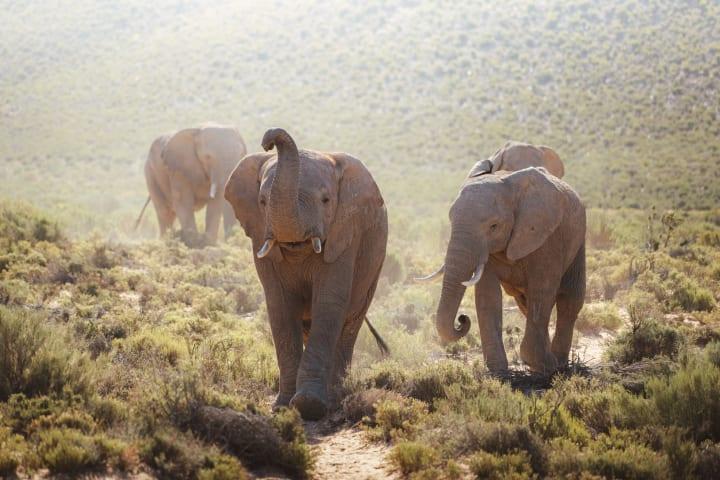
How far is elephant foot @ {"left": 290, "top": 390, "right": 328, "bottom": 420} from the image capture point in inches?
311

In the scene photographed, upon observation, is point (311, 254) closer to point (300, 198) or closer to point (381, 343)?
point (300, 198)

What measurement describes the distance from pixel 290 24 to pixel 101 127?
17.2 metres

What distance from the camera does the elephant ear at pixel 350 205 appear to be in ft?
26.9

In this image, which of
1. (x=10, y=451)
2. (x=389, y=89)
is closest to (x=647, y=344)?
(x=10, y=451)

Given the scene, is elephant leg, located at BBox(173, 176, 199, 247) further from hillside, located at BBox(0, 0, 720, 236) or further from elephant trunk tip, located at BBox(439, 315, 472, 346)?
elephant trunk tip, located at BBox(439, 315, 472, 346)

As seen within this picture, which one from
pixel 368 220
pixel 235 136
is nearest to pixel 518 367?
pixel 368 220

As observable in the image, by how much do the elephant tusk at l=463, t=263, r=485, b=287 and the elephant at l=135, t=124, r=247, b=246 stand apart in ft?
34.2

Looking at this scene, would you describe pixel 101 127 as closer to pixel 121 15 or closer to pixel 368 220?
pixel 121 15

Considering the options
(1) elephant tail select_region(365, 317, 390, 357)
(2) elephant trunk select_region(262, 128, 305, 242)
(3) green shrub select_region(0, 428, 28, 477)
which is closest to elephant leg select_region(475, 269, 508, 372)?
(1) elephant tail select_region(365, 317, 390, 357)

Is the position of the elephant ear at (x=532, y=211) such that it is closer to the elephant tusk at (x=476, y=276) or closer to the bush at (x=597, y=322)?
the elephant tusk at (x=476, y=276)

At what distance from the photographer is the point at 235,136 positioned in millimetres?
19938

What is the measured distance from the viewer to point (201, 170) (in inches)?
778

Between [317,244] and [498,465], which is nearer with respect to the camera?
[498,465]

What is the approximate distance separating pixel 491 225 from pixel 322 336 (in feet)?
7.45
